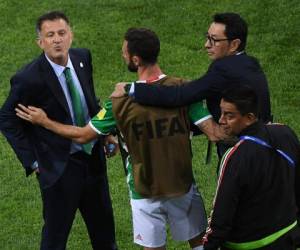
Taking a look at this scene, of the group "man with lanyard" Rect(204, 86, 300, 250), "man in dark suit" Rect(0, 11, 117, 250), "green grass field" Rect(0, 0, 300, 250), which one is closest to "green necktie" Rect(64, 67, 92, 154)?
"man in dark suit" Rect(0, 11, 117, 250)

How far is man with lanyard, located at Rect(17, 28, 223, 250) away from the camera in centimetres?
539

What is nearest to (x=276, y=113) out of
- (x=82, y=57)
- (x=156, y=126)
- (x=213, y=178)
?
(x=213, y=178)

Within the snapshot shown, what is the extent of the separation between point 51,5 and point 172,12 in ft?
6.67

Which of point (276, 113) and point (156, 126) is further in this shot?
point (276, 113)

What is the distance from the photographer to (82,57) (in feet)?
21.0

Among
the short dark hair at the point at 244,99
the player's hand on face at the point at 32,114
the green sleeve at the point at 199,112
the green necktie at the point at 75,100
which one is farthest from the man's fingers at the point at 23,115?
the short dark hair at the point at 244,99

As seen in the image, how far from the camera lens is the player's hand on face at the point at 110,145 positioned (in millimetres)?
6469

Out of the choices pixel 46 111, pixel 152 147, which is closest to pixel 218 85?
pixel 152 147

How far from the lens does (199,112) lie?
5504 millimetres

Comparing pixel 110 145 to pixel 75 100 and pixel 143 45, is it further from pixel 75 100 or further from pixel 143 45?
pixel 143 45

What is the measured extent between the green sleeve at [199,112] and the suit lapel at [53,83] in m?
1.02

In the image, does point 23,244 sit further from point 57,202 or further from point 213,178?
point 213,178

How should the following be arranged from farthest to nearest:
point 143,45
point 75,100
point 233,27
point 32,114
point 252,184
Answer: point 75,100 → point 32,114 → point 233,27 → point 143,45 → point 252,184

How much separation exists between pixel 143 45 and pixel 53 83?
96 centimetres
